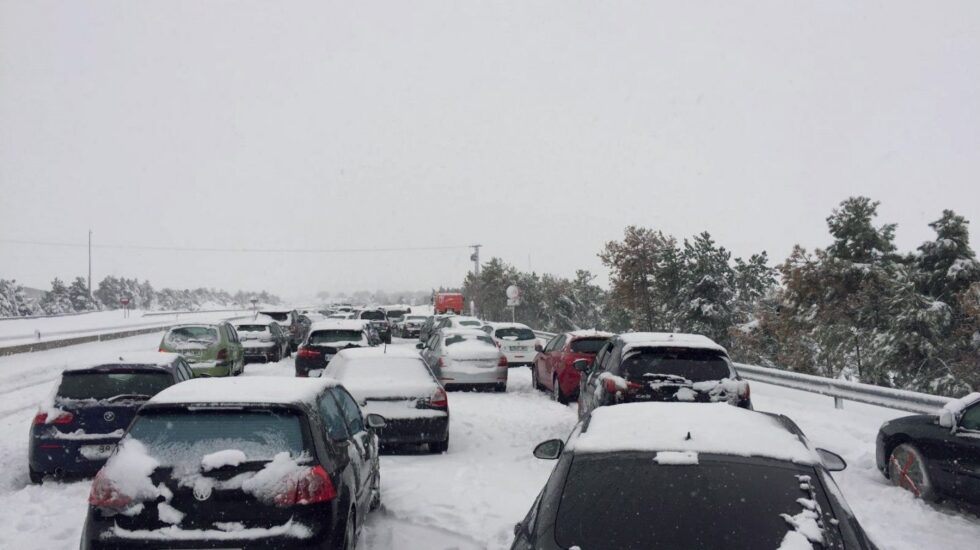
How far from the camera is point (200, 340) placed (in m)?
20.0

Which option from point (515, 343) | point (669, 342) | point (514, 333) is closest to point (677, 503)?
point (669, 342)

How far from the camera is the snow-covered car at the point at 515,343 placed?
82.3ft

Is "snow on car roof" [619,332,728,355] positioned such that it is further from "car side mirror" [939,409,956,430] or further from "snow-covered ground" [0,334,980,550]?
"car side mirror" [939,409,956,430]

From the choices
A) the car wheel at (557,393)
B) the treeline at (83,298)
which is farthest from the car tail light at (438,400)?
the treeline at (83,298)

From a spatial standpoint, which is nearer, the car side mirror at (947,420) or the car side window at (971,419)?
the car side window at (971,419)

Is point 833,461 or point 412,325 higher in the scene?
point 833,461

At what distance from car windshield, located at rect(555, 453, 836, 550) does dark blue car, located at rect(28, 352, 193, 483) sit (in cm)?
696

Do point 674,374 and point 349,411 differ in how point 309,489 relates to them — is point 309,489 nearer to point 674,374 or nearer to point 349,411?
point 349,411

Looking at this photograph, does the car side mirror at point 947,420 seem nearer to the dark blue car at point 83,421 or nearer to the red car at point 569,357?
the red car at point 569,357

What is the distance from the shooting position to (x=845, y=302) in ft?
112

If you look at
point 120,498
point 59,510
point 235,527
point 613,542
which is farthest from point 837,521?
point 59,510

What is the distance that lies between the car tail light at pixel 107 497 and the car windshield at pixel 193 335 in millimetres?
15926

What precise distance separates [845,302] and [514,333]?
17.1m

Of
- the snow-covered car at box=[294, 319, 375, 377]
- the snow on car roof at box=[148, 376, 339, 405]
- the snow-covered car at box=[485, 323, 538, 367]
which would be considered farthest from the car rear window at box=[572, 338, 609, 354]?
the snow on car roof at box=[148, 376, 339, 405]
